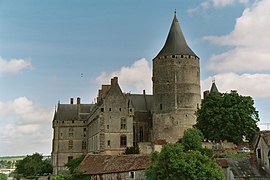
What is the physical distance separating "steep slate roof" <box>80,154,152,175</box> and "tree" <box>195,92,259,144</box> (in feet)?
41.5

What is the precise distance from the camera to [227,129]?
1924 inches

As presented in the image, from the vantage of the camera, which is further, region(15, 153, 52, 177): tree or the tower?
region(15, 153, 52, 177): tree

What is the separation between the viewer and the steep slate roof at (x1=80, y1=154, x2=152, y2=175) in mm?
39344

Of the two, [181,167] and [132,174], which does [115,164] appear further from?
[181,167]

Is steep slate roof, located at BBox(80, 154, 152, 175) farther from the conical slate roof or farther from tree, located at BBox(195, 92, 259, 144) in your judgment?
the conical slate roof

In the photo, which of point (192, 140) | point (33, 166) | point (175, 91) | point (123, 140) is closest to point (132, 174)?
point (192, 140)

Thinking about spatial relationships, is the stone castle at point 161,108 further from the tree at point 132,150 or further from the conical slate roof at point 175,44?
the tree at point 132,150

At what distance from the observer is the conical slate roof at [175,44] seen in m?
59.8

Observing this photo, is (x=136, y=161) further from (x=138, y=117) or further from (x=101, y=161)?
(x=138, y=117)

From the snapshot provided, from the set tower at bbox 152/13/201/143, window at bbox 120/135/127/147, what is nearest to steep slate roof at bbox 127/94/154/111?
tower at bbox 152/13/201/143

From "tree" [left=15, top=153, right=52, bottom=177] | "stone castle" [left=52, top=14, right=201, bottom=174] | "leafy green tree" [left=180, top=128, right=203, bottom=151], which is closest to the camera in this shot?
"leafy green tree" [left=180, top=128, right=203, bottom=151]

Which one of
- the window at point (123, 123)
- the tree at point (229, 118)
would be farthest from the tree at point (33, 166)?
the tree at point (229, 118)

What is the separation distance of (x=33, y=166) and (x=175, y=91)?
2657 cm

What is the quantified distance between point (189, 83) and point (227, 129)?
11.9 meters
